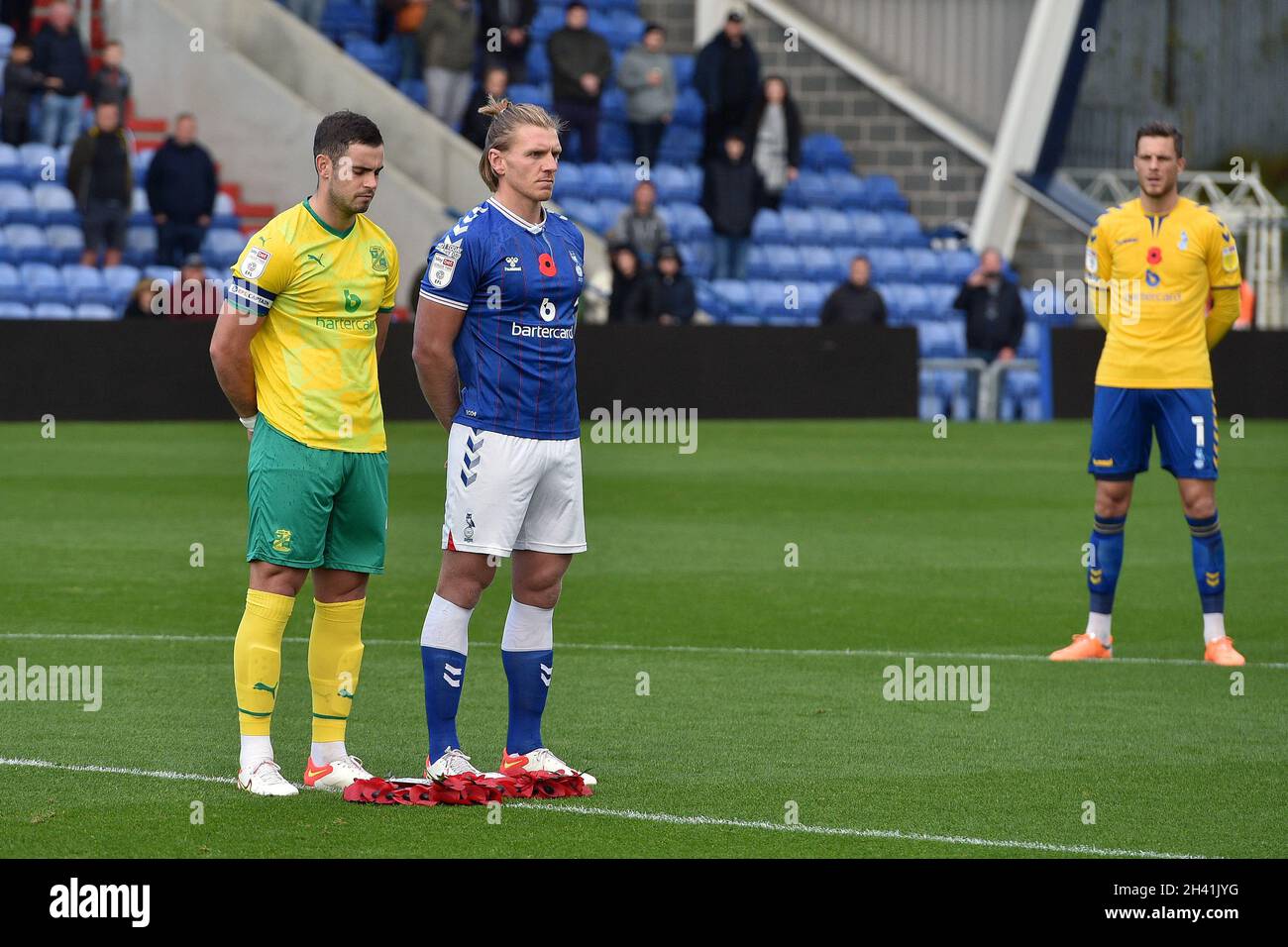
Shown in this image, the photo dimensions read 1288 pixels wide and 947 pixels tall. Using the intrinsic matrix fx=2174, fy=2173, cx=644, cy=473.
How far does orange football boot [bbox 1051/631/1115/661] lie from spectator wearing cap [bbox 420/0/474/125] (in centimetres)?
1856

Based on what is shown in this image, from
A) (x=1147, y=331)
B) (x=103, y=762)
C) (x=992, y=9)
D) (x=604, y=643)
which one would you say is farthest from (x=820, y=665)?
(x=992, y=9)

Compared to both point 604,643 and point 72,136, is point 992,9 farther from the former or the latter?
point 604,643

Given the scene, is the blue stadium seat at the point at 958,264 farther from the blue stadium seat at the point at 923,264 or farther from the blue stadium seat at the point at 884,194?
the blue stadium seat at the point at 884,194

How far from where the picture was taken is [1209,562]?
9.88 m

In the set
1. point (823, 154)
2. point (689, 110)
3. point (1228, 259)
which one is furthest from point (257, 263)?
point (823, 154)

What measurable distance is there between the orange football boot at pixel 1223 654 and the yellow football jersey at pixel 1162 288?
1.15 m

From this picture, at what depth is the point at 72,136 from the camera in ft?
81.4

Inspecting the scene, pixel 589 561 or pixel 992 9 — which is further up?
pixel 992 9

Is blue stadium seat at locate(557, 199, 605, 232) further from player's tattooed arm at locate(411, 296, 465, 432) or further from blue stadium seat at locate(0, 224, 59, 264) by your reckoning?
player's tattooed arm at locate(411, 296, 465, 432)

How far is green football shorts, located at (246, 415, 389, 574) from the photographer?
21.8 feet
